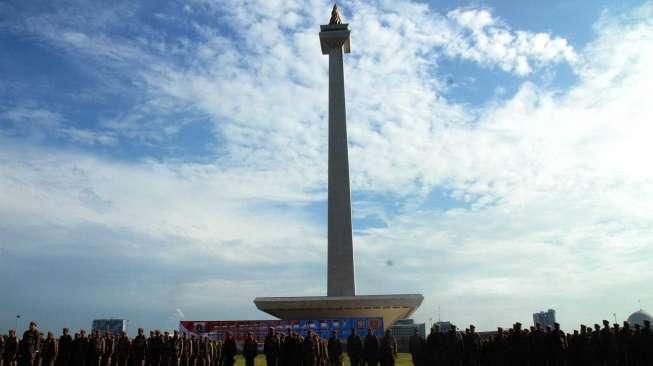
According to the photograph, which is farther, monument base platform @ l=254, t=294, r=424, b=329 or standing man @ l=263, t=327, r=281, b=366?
monument base platform @ l=254, t=294, r=424, b=329

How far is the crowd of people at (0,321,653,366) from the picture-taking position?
14383mm

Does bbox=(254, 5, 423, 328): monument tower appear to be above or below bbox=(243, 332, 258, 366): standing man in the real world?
above

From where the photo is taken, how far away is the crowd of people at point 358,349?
47.2 ft

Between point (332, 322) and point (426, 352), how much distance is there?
14536mm

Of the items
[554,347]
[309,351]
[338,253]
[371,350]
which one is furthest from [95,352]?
[338,253]

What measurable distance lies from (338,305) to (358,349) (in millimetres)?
20527

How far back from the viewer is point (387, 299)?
123 feet

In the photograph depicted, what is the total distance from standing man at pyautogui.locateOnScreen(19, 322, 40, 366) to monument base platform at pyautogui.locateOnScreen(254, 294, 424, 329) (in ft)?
78.9

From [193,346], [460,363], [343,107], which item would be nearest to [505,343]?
[460,363]

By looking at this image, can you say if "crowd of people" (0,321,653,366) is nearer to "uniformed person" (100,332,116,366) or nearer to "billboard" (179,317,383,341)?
"uniformed person" (100,332,116,366)

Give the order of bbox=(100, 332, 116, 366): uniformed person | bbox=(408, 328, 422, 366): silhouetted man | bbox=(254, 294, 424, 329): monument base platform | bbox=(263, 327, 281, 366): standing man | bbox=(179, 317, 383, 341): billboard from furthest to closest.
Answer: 1. bbox=(254, 294, 424, 329): monument base platform
2. bbox=(179, 317, 383, 341): billboard
3. bbox=(408, 328, 422, 366): silhouetted man
4. bbox=(263, 327, 281, 366): standing man
5. bbox=(100, 332, 116, 366): uniformed person

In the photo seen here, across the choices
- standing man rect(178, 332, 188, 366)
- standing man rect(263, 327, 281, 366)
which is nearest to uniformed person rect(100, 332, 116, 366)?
standing man rect(178, 332, 188, 366)

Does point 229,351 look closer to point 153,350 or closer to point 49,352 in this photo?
point 153,350

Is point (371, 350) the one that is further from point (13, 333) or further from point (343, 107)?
point (343, 107)
